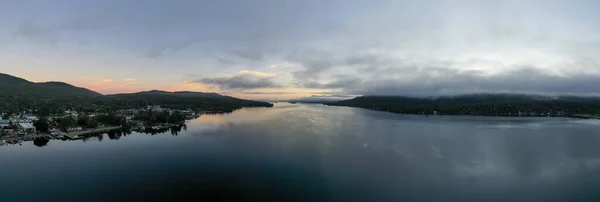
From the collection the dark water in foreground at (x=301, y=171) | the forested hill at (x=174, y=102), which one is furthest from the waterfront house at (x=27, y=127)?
the forested hill at (x=174, y=102)

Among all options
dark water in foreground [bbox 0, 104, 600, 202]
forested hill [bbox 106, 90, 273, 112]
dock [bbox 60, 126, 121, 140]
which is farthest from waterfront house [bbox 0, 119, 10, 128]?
forested hill [bbox 106, 90, 273, 112]

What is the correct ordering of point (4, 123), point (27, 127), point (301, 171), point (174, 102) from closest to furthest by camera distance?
1. point (301, 171)
2. point (27, 127)
3. point (4, 123)
4. point (174, 102)

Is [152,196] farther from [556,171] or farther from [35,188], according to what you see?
[556,171]

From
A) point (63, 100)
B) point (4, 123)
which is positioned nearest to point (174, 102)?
point (63, 100)

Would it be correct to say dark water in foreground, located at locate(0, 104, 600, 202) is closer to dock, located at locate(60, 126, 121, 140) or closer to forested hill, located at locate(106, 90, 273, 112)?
dock, located at locate(60, 126, 121, 140)

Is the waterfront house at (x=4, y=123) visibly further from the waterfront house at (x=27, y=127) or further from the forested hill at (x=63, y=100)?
the forested hill at (x=63, y=100)

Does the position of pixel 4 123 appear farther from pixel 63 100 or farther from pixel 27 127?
pixel 63 100

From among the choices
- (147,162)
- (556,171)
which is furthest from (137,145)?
(556,171)
